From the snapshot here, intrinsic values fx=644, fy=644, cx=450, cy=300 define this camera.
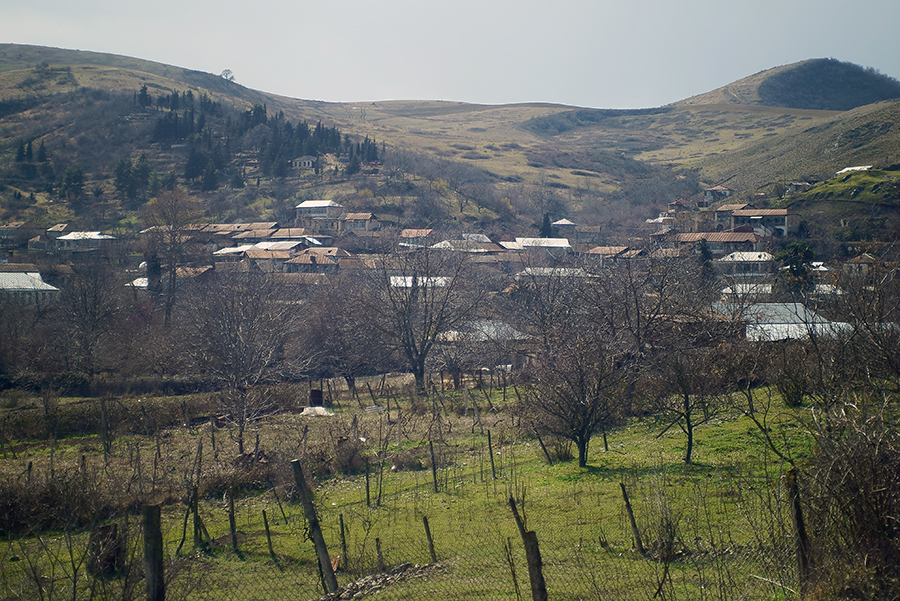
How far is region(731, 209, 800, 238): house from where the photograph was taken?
58188mm

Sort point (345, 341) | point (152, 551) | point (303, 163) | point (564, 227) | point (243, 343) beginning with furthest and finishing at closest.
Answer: point (303, 163)
point (564, 227)
point (345, 341)
point (243, 343)
point (152, 551)

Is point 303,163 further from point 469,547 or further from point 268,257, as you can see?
point 469,547

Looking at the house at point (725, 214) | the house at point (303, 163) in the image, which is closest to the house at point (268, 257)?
the house at point (303, 163)

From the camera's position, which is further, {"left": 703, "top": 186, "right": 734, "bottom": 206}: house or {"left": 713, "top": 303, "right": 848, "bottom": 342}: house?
{"left": 703, "top": 186, "right": 734, "bottom": 206}: house

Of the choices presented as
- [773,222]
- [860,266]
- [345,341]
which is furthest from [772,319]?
[773,222]

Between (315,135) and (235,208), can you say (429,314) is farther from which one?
(315,135)

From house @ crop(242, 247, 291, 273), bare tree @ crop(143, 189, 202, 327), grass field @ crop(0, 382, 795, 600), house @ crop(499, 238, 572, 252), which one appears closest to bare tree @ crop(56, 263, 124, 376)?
bare tree @ crop(143, 189, 202, 327)

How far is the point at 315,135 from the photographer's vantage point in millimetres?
102375

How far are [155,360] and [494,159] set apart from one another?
113m

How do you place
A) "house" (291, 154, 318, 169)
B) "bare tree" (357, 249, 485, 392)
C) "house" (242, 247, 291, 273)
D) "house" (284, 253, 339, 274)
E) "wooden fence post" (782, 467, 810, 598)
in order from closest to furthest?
"wooden fence post" (782, 467, 810, 598)
"bare tree" (357, 249, 485, 392)
"house" (284, 253, 339, 274)
"house" (242, 247, 291, 273)
"house" (291, 154, 318, 169)

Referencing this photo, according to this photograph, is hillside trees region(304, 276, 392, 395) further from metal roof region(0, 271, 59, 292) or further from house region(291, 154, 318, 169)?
house region(291, 154, 318, 169)

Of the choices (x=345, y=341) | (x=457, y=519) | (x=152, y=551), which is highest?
(x=152, y=551)

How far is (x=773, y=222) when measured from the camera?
59.1 m

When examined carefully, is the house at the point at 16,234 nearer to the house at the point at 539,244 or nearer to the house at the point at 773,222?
the house at the point at 539,244
